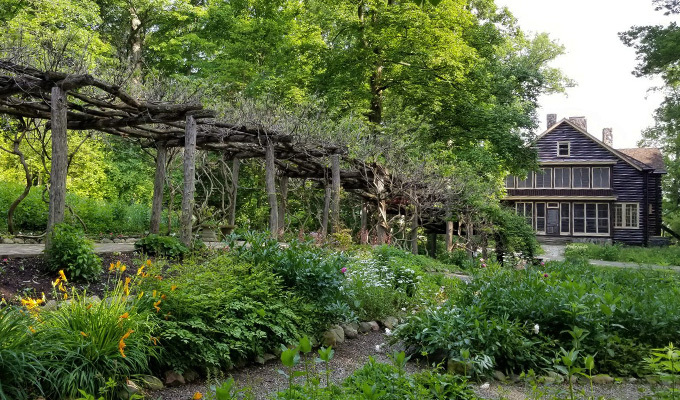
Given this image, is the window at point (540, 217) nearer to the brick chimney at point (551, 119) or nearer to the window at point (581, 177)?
the window at point (581, 177)

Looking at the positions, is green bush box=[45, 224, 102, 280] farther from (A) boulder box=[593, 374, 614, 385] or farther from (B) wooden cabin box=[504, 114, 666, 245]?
(B) wooden cabin box=[504, 114, 666, 245]

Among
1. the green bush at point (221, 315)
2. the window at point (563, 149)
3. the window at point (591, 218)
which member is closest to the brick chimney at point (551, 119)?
the window at point (563, 149)

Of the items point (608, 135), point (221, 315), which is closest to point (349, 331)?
point (221, 315)

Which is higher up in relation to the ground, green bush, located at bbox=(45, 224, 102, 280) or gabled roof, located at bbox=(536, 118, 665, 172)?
gabled roof, located at bbox=(536, 118, 665, 172)

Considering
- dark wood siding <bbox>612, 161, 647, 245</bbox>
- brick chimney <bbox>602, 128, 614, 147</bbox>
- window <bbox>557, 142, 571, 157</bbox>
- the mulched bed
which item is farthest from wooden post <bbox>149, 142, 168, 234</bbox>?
brick chimney <bbox>602, 128, 614, 147</bbox>

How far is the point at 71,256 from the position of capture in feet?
18.6

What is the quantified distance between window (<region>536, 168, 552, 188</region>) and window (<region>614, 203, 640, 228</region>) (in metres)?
4.12

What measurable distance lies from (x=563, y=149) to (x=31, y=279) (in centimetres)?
3155

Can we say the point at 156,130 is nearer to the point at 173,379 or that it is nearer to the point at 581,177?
the point at 173,379

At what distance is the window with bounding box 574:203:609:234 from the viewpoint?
30.5 m

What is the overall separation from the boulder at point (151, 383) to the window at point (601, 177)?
32.2 meters

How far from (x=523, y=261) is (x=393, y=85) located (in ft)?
24.1

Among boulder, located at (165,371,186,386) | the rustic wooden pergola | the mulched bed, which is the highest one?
the rustic wooden pergola

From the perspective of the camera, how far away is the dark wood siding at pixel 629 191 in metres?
30.0
